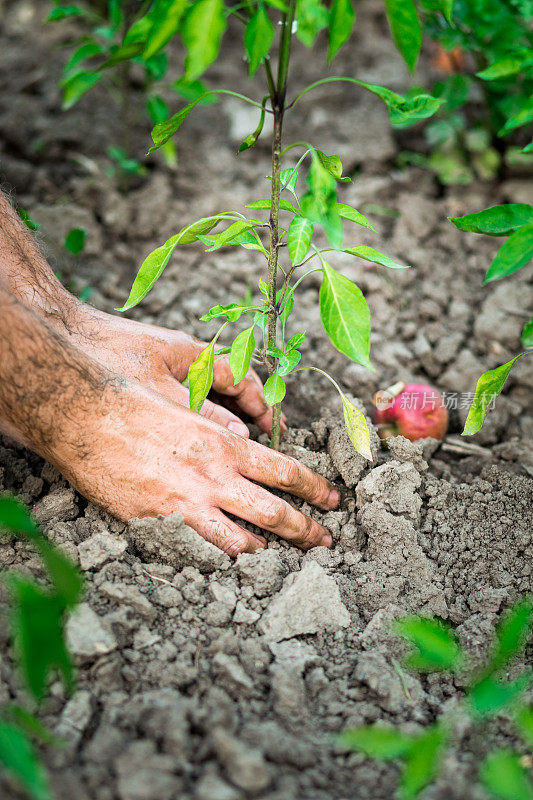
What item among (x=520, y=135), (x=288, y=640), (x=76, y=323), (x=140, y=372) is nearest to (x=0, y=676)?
(x=288, y=640)

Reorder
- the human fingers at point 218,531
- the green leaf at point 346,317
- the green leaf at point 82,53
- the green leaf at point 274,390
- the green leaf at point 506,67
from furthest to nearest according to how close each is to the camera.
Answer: the green leaf at point 82,53 < the green leaf at point 506,67 < the human fingers at point 218,531 < the green leaf at point 274,390 < the green leaf at point 346,317

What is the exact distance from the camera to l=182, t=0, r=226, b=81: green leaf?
1121mm

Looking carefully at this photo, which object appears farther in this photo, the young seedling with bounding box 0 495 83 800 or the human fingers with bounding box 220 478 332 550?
the human fingers with bounding box 220 478 332 550

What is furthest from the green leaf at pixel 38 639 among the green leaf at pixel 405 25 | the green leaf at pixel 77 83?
the green leaf at pixel 77 83

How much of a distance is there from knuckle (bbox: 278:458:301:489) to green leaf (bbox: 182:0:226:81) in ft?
3.36

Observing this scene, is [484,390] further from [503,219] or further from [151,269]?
[151,269]

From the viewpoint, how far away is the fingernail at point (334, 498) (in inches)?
74.8

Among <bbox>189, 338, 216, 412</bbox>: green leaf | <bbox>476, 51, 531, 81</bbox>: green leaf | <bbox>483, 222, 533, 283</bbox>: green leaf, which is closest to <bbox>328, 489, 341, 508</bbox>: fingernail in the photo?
<bbox>189, 338, 216, 412</bbox>: green leaf

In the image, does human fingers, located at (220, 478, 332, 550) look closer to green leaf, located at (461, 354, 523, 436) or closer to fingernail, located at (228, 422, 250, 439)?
fingernail, located at (228, 422, 250, 439)

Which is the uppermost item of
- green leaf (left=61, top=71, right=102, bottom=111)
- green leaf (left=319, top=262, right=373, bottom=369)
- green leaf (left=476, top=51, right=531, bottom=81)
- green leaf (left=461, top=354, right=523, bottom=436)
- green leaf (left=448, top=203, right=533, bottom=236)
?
green leaf (left=61, top=71, right=102, bottom=111)

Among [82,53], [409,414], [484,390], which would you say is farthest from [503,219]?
[82,53]

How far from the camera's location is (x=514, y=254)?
1417 mm

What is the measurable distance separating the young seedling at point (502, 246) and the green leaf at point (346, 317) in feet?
1.01

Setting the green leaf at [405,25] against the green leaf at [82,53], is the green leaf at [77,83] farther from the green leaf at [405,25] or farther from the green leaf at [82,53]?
the green leaf at [405,25]
